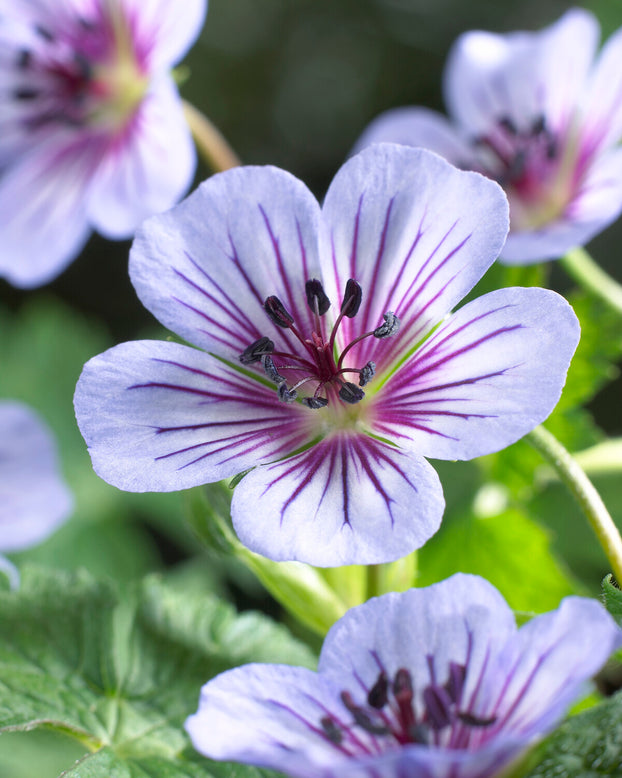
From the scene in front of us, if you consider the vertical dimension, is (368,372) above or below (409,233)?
below

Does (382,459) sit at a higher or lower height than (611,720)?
higher

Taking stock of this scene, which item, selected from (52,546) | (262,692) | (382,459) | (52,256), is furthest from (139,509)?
(262,692)

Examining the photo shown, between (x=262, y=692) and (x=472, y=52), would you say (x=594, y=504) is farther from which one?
(x=472, y=52)

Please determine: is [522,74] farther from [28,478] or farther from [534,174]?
[28,478]

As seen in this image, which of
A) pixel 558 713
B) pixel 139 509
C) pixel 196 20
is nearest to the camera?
pixel 558 713

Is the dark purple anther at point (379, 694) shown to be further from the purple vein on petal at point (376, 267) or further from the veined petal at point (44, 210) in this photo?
the veined petal at point (44, 210)

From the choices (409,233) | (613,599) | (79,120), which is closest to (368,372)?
(409,233)
